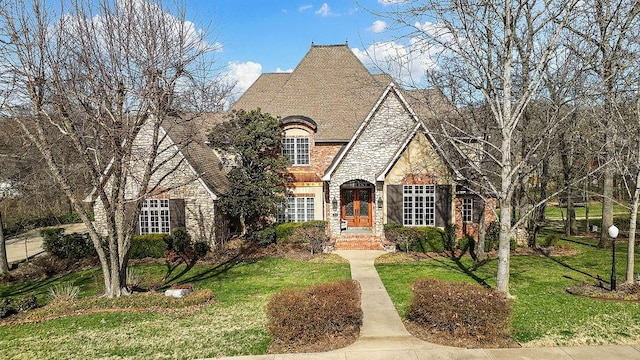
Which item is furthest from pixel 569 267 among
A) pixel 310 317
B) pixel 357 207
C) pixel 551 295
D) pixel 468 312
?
pixel 310 317

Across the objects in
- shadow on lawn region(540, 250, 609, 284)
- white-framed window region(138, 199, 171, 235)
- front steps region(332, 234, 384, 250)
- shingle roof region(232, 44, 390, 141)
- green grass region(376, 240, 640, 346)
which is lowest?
green grass region(376, 240, 640, 346)

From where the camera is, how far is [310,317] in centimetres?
844

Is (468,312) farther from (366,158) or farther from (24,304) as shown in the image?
(24,304)

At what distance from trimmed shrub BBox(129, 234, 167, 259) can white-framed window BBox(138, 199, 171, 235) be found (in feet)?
4.59

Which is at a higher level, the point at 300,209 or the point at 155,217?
the point at 300,209

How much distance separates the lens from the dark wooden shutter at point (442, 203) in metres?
19.0

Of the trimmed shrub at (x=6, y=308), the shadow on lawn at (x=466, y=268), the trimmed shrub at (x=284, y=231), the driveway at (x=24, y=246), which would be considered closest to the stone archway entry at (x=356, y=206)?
the trimmed shrub at (x=284, y=231)

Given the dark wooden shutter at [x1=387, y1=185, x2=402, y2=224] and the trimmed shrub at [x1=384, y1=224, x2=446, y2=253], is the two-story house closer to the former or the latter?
the dark wooden shutter at [x1=387, y1=185, x2=402, y2=224]

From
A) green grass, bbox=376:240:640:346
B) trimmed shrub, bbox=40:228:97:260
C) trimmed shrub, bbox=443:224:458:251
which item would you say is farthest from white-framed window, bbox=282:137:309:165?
trimmed shrub, bbox=40:228:97:260

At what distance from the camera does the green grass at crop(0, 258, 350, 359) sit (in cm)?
849

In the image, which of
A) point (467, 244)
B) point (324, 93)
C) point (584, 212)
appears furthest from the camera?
point (584, 212)

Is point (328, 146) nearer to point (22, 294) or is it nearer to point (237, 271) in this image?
point (237, 271)

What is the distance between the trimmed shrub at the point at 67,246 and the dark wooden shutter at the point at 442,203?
16776 mm

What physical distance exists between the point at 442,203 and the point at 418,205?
1.15m
